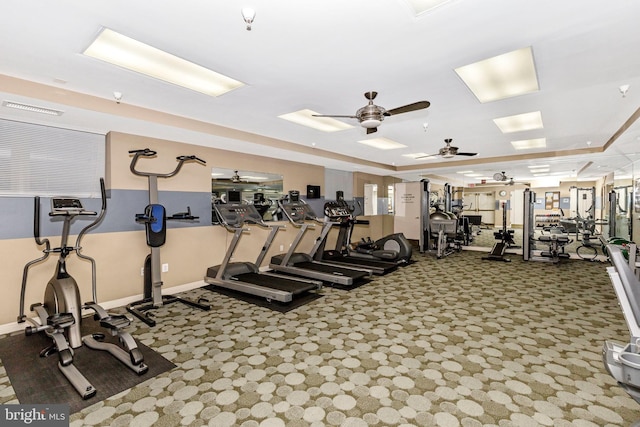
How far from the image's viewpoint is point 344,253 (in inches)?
320

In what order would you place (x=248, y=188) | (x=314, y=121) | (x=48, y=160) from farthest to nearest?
(x=248, y=188), (x=314, y=121), (x=48, y=160)

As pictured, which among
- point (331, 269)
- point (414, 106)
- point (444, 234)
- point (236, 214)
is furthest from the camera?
point (444, 234)

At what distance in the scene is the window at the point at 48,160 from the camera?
3.78 meters

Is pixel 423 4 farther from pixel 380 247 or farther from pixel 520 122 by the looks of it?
pixel 380 247

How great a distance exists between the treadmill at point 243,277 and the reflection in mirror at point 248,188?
449mm

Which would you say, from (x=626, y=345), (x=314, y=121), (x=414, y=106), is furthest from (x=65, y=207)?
(x=626, y=345)

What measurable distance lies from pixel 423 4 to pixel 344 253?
6.52 m

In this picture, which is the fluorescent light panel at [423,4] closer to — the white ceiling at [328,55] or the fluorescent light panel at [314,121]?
the white ceiling at [328,55]

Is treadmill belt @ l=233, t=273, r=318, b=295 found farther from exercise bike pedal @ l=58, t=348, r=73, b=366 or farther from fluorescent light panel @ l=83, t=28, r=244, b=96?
fluorescent light panel @ l=83, t=28, r=244, b=96

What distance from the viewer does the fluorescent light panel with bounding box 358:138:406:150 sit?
6.35m

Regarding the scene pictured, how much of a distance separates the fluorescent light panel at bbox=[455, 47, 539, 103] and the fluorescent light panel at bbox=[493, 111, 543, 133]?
3.63 feet

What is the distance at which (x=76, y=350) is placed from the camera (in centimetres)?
319

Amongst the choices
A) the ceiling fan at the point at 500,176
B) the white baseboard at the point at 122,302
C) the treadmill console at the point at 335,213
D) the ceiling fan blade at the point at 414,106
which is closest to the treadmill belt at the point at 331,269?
the treadmill console at the point at 335,213

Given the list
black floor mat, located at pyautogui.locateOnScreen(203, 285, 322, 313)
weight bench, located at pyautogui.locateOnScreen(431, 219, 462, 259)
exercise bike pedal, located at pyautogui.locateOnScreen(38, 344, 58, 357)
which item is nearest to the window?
exercise bike pedal, located at pyautogui.locateOnScreen(38, 344, 58, 357)
